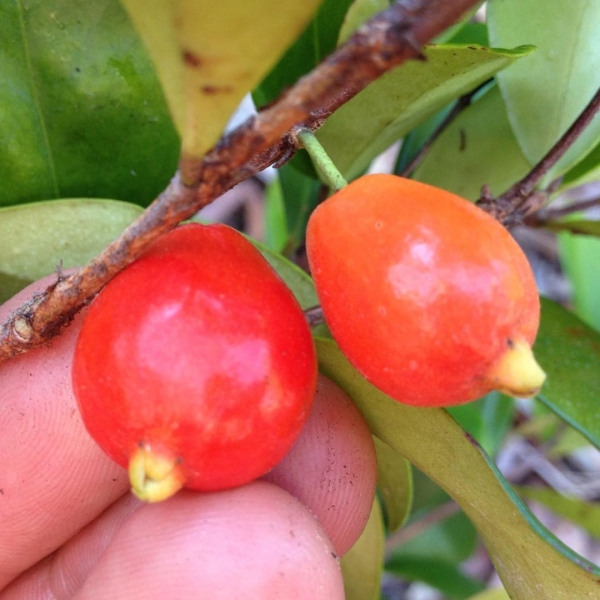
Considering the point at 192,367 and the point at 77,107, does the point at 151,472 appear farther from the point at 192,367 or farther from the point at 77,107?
the point at 77,107

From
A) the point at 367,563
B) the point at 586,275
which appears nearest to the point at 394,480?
the point at 367,563

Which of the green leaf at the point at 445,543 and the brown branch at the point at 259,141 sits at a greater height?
the brown branch at the point at 259,141

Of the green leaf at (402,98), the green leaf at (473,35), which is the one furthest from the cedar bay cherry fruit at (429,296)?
the green leaf at (473,35)

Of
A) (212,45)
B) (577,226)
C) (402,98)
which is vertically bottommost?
(577,226)

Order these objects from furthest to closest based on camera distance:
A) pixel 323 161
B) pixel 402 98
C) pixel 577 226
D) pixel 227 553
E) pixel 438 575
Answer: pixel 438 575 → pixel 577 226 → pixel 402 98 → pixel 227 553 → pixel 323 161

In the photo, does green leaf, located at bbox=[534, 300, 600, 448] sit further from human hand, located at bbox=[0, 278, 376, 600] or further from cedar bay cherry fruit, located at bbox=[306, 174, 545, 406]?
cedar bay cherry fruit, located at bbox=[306, 174, 545, 406]

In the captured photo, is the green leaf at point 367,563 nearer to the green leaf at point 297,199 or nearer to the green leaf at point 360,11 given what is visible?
the green leaf at point 297,199

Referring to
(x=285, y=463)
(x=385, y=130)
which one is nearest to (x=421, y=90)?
(x=385, y=130)

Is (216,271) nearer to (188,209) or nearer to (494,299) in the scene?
(188,209)
